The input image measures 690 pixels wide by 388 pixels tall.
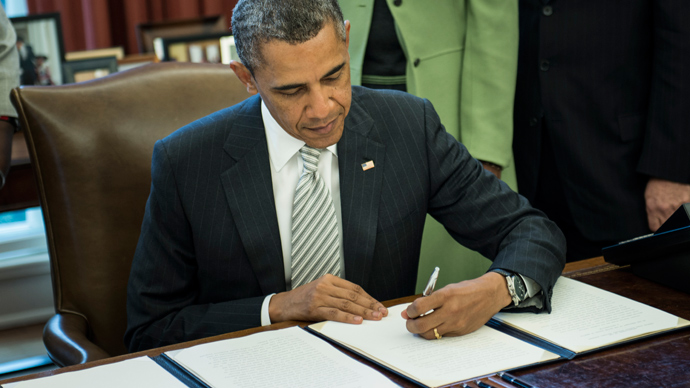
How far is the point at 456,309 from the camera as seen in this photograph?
1178mm

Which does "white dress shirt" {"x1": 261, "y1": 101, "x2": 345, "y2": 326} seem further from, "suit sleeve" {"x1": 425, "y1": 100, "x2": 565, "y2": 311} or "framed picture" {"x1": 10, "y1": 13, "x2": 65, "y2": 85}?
"framed picture" {"x1": 10, "y1": 13, "x2": 65, "y2": 85}

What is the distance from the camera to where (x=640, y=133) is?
207 centimetres

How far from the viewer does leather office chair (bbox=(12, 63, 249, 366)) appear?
5.51 feet

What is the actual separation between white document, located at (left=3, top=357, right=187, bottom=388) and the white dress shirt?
0.48m

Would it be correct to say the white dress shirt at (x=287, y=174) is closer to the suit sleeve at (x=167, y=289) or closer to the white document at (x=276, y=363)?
the suit sleeve at (x=167, y=289)

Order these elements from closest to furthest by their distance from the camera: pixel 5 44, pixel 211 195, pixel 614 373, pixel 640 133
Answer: pixel 614 373, pixel 211 195, pixel 640 133, pixel 5 44

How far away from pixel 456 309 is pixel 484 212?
0.45 m

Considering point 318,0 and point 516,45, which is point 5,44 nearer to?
point 318,0

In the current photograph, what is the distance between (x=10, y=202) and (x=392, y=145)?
4.96 feet

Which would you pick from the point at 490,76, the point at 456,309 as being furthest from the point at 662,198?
the point at 456,309

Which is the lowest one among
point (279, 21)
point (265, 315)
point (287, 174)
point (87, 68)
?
point (265, 315)

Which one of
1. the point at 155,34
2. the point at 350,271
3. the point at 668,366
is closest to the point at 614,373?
the point at 668,366

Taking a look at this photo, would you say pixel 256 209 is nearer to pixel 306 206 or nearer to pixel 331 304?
pixel 306 206

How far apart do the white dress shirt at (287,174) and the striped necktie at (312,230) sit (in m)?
0.03
